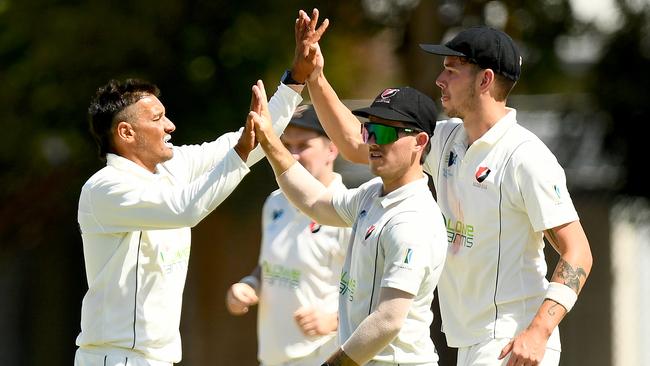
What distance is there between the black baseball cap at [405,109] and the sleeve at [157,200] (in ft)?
1.89

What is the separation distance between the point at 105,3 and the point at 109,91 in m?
4.48

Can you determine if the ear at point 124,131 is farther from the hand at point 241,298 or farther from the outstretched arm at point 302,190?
the hand at point 241,298

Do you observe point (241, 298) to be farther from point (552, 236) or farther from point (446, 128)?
point (552, 236)

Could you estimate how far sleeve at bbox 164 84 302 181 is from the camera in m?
5.96

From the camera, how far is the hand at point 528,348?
5.16 meters

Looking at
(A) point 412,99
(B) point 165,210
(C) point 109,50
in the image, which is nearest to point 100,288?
(B) point 165,210

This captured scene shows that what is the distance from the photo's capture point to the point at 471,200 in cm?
554

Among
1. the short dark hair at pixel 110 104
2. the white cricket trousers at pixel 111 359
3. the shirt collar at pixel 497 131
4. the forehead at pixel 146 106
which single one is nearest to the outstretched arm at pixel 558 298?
the shirt collar at pixel 497 131

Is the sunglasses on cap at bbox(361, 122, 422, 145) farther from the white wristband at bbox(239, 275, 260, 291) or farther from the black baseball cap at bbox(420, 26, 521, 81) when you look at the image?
the white wristband at bbox(239, 275, 260, 291)

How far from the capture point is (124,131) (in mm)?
5684

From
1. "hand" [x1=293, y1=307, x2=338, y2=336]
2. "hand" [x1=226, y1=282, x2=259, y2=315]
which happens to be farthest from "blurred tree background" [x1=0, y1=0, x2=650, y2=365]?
"hand" [x1=293, y1=307, x2=338, y2=336]

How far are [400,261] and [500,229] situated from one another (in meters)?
0.60

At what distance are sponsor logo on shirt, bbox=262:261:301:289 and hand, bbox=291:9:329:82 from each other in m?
1.38

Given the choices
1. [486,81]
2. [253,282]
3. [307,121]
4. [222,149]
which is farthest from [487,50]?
[253,282]
